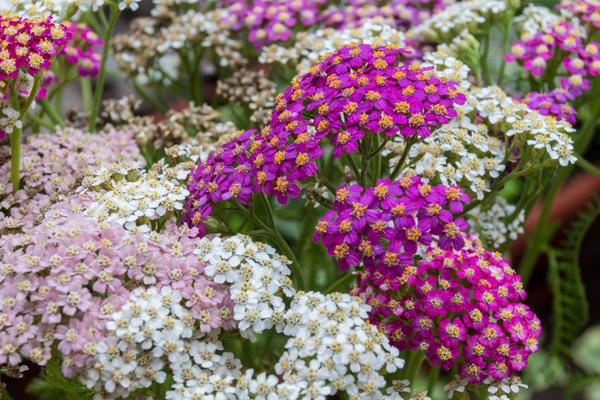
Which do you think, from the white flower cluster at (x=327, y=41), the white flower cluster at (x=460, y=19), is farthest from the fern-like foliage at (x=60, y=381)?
the white flower cluster at (x=460, y=19)

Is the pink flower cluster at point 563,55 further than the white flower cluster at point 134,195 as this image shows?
Yes

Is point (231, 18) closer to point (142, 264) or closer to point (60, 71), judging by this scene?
point (60, 71)

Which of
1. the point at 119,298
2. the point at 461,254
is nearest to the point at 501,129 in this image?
the point at 461,254

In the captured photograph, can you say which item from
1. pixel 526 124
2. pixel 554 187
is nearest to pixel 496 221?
pixel 526 124

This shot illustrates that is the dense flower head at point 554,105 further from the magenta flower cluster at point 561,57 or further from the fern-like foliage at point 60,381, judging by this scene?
the fern-like foliage at point 60,381

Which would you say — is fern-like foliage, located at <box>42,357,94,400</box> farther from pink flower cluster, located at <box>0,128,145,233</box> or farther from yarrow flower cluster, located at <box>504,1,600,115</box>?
yarrow flower cluster, located at <box>504,1,600,115</box>

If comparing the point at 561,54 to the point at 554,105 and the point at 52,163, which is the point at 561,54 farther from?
the point at 52,163
